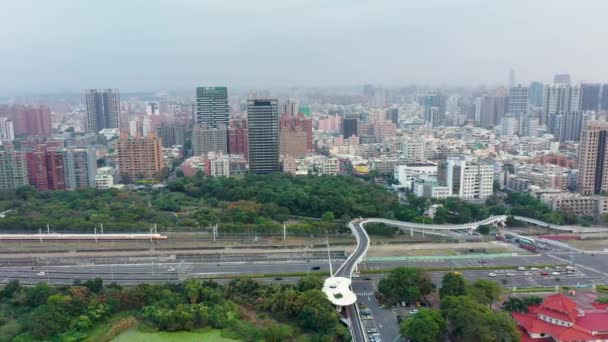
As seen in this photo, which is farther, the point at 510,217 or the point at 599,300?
the point at 510,217

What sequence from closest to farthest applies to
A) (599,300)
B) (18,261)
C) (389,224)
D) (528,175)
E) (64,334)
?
(64,334) < (599,300) < (18,261) < (389,224) < (528,175)

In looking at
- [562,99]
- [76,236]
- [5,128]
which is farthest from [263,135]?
[562,99]

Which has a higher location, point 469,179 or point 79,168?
point 79,168

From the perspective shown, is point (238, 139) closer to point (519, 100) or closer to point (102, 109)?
point (102, 109)

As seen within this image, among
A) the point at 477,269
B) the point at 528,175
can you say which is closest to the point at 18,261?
the point at 477,269

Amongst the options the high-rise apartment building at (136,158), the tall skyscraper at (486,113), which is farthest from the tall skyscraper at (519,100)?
the high-rise apartment building at (136,158)

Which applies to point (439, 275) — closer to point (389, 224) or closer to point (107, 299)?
point (389, 224)
